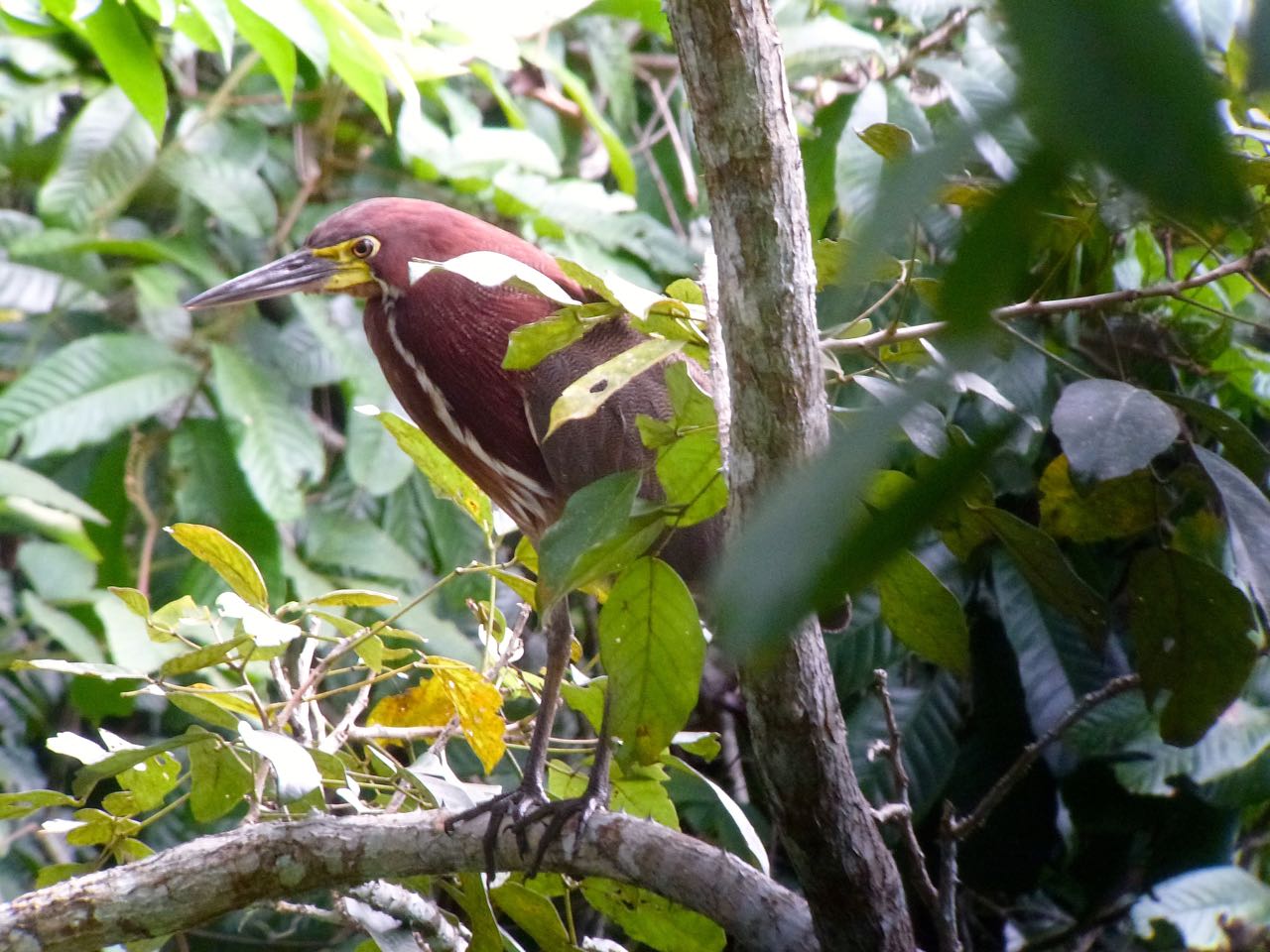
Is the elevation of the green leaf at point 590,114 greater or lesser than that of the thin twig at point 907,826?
greater

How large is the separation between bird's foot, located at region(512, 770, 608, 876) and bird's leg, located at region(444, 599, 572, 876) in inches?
0.5

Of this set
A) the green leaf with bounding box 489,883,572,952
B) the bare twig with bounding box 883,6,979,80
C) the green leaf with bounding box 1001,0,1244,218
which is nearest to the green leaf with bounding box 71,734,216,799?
the green leaf with bounding box 489,883,572,952

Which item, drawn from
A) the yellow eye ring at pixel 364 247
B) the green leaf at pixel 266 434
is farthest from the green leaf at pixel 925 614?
the green leaf at pixel 266 434

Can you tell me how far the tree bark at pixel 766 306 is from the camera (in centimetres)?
89

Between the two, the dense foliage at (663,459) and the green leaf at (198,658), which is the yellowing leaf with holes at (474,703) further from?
the green leaf at (198,658)

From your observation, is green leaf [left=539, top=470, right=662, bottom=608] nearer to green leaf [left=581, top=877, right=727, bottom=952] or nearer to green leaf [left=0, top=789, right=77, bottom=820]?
green leaf [left=581, top=877, right=727, bottom=952]

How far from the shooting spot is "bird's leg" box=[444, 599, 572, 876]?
142cm

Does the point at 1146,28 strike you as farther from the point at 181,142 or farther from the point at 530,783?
the point at 181,142

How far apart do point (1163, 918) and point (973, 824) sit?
2.97 ft

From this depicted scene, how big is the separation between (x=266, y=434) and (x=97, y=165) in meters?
0.70

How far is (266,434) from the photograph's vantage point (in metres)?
2.33

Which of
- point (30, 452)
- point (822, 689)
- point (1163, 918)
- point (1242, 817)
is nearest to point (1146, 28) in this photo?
point (822, 689)

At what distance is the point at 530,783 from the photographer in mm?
1658

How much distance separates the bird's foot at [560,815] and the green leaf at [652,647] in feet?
1.26
